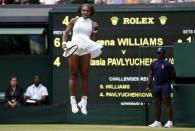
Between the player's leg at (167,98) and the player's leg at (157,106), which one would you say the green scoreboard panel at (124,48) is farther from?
the player's leg at (167,98)

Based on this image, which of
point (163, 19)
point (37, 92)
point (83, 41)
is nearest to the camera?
point (83, 41)

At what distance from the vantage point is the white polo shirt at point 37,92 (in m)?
19.2

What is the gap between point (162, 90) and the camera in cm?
1659

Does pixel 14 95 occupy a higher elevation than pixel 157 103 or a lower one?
higher

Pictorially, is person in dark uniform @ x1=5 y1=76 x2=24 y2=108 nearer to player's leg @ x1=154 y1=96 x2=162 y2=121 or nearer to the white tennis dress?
player's leg @ x1=154 y1=96 x2=162 y2=121

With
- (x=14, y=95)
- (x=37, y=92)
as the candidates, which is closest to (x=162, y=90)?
(x=37, y=92)

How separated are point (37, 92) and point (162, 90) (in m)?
4.01

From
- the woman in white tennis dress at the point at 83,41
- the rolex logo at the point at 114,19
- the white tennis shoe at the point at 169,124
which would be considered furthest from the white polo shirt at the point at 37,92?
the woman in white tennis dress at the point at 83,41

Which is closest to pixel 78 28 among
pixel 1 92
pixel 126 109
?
pixel 126 109

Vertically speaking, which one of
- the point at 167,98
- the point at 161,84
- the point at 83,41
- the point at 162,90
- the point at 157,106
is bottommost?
the point at 157,106

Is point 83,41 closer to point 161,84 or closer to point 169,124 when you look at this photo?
point 169,124

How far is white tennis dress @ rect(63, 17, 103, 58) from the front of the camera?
35.9ft

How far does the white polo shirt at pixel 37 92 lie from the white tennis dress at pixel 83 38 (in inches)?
326

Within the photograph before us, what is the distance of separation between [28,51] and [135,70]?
3634 mm
